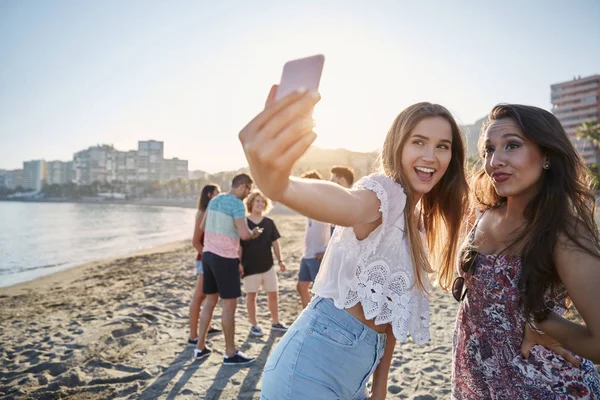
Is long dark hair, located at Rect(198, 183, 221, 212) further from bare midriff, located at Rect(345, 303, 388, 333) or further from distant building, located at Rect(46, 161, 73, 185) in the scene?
distant building, located at Rect(46, 161, 73, 185)

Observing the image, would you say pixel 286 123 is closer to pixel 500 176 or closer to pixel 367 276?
pixel 367 276

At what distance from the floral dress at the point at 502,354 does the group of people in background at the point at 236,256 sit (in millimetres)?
3248

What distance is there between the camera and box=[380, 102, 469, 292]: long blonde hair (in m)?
1.61

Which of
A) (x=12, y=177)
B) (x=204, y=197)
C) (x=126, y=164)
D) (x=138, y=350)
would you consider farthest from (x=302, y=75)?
(x=12, y=177)

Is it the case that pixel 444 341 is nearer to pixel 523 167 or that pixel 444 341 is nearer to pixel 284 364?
pixel 523 167

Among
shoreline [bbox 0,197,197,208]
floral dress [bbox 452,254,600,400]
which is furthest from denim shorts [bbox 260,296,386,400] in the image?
shoreline [bbox 0,197,197,208]

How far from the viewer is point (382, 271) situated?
4.95 ft

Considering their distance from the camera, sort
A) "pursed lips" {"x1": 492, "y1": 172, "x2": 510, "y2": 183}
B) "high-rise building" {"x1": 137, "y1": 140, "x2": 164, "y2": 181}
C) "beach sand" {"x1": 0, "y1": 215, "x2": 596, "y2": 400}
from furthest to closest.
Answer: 1. "high-rise building" {"x1": 137, "y1": 140, "x2": 164, "y2": 181}
2. "beach sand" {"x1": 0, "y1": 215, "x2": 596, "y2": 400}
3. "pursed lips" {"x1": 492, "y1": 172, "x2": 510, "y2": 183}

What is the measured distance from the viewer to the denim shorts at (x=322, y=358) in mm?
1368

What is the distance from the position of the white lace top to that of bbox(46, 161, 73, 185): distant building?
215 meters

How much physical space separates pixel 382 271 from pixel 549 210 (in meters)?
0.85

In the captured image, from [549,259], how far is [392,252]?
0.66m

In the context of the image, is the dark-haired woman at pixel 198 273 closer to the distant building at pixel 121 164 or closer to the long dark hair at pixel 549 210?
the long dark hair at pixel 549 210

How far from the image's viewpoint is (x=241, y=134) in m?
0.91
